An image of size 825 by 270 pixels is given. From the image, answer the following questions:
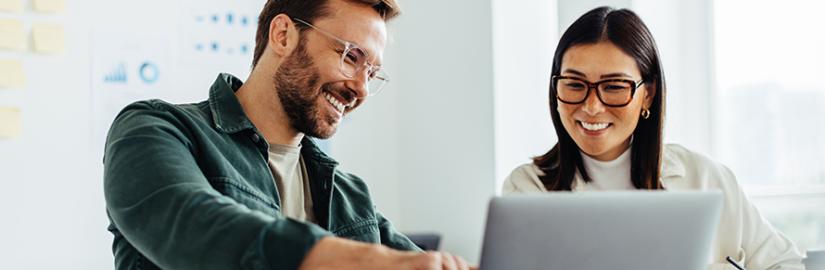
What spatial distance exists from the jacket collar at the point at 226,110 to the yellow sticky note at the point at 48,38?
2.90ft

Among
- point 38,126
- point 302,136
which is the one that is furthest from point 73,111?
point 302,136

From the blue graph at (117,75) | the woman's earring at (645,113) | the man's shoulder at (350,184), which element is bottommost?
the man's shoulder at (350,184)

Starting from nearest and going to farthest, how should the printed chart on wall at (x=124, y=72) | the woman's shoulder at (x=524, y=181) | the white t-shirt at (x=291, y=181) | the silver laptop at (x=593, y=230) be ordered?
the silver laptop at (x=593, y=230) → the white t-shirt at (x=291, y=181) → the woman's shoulder at (x=524, y=181) → the printed chart on wall at (x=124, y=72)

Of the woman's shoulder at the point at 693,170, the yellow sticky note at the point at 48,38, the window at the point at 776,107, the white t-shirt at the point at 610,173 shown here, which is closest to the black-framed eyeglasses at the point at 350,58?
the white t-shirt at the point at 610,173

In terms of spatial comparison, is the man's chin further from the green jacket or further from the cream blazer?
the cream blazer

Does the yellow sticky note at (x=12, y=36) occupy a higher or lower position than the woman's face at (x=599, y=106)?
higher

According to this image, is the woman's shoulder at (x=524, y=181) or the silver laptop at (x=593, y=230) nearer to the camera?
the silver laptop at (x=593, y=230)

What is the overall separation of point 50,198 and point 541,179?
121 centimetres

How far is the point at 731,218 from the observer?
1.92m

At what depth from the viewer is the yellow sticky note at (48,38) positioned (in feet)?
7.37

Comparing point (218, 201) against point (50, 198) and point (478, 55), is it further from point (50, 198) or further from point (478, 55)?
point (478, 55)

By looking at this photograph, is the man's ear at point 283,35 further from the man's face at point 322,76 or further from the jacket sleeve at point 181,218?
the jacket sleeve at point 181,218

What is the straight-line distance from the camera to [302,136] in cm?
169

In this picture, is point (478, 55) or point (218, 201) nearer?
point (218, 201)
